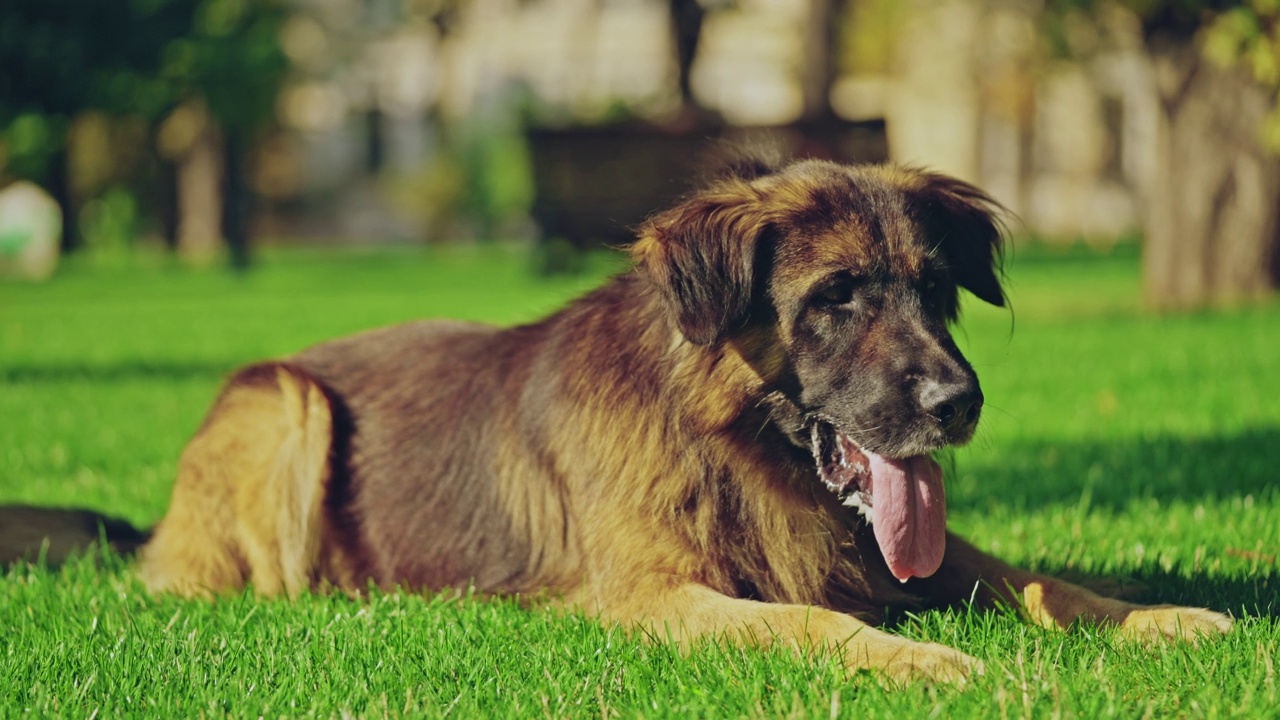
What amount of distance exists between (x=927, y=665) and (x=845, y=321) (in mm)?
1128

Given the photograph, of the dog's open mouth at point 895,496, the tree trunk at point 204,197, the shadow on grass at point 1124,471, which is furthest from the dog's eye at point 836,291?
the tree trunk at point 204,197

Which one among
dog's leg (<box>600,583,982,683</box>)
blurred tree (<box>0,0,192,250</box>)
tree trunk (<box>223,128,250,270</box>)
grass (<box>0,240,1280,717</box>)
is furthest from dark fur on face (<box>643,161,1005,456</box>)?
tree trunk (<box>223,128,250,270</box>)

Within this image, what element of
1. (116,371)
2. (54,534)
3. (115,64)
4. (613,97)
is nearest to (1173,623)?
(54,534)

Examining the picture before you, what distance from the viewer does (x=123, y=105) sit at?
78.2ft

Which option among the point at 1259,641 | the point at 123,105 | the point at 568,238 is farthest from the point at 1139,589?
A: the point at 123,105

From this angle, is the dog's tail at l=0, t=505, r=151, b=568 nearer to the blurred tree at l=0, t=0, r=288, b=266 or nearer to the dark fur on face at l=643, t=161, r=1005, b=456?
the dark fur on face at l=643, t=161, r=1005, b=456

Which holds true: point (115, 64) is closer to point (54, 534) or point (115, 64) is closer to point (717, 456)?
point (54, 534)

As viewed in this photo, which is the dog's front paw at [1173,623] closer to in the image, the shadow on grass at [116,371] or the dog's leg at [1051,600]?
the dog's leg at [1051,600]

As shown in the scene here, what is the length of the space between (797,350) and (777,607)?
30.7 inches

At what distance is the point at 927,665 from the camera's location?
379cm

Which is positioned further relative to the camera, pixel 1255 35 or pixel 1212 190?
pixel 1212 190

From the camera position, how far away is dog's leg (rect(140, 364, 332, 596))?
17.5 feet

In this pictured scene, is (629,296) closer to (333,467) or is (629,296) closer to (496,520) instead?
(496,520)

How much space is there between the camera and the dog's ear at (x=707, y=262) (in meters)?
4.38
